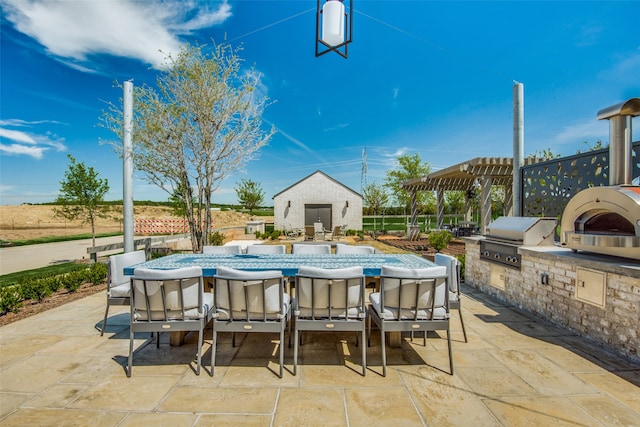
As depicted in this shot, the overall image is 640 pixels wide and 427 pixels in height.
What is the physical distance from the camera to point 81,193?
385 inches

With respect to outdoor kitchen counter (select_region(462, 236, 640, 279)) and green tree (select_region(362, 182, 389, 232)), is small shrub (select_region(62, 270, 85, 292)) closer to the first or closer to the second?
outdoor kitchen counter (select_region(462, 236, 640, 279))

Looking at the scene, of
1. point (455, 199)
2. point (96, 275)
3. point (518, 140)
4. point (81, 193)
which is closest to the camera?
point (96, 275)

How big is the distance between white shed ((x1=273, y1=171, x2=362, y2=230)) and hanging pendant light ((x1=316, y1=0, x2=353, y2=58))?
51.0 ft

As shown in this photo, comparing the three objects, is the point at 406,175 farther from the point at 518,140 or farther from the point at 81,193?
the point at 81,193

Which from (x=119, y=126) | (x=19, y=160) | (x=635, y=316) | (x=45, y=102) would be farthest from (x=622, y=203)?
→ (x=19, y=160)

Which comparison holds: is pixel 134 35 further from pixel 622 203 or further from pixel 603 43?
pixel 603 43

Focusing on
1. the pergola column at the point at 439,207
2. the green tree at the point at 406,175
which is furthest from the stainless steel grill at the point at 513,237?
the green tree at the point at 406,175

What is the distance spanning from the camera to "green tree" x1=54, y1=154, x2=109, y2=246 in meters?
9.53

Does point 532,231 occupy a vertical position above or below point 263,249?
above

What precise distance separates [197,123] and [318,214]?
41.9 ft

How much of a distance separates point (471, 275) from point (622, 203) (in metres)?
3.27

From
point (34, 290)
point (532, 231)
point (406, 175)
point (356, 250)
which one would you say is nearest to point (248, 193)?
point (406, 175)

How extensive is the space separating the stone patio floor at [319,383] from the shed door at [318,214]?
15511 mm

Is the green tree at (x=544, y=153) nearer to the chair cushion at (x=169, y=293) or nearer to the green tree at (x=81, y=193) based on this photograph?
the chair cushion at (x=169, y=293)
